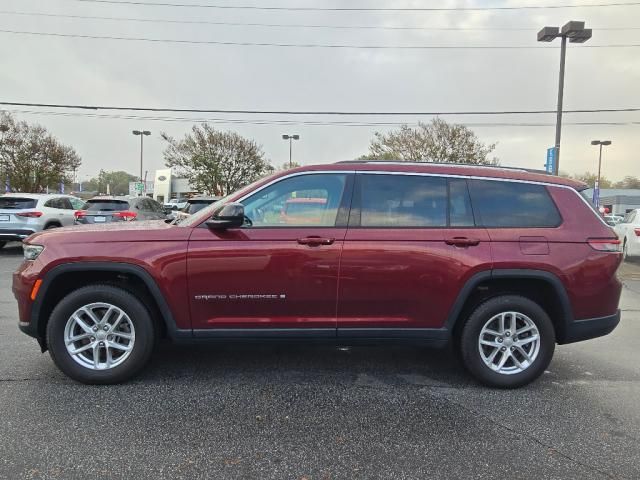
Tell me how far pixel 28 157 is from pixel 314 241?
2842cm

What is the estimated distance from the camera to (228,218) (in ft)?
12.0

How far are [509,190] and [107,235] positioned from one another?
3311 millimetres

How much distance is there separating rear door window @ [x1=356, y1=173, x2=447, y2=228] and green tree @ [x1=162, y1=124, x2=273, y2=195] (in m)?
32.4

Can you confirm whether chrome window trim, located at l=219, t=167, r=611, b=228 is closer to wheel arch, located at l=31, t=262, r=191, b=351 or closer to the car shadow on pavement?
wheel arch, located at l=31, t=262, r=191, b=351

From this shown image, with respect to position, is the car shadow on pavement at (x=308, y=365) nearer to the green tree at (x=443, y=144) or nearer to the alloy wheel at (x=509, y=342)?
the alloy wheel at (x=509, y=342)

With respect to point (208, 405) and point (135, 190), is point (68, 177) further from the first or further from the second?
point (208, 405)

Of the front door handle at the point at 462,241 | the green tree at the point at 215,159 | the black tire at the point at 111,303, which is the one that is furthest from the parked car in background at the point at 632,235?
the green tree at the point at 215,159

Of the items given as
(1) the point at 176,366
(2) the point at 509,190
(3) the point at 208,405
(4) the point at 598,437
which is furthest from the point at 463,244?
(1) the point at 176,366

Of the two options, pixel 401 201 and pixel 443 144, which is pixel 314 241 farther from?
pixel 443 144

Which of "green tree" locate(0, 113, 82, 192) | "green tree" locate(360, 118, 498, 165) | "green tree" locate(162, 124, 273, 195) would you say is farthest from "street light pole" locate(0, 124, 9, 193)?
"green tree" locate(360, 118, 498, 165)

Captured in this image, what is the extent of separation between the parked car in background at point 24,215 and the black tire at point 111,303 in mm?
9606

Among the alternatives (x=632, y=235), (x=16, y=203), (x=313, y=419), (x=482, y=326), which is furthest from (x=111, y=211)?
(x=632, y=235)

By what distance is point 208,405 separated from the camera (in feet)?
11.7

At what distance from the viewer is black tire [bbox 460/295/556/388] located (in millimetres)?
3938
